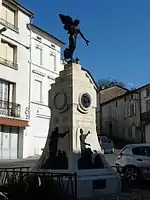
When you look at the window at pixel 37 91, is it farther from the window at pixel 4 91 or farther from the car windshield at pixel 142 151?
the car windshield at pixel 142 151

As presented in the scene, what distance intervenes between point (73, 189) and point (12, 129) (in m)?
20.8

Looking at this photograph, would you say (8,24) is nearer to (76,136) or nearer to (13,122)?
(13,122)

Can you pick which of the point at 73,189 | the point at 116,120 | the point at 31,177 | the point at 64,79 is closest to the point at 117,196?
the point at 73,189

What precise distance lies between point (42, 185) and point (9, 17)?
79.4 ft

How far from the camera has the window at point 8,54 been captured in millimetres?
30484

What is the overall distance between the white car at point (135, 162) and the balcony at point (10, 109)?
16215 millimetres

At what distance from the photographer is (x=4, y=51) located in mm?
30766

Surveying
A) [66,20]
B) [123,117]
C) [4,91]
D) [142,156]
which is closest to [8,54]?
[4,91]

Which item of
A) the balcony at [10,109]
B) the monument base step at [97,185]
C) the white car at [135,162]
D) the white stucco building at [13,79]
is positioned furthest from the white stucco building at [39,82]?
the monument base step at [97,185]

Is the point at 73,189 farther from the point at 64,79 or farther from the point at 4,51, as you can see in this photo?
the point at 4,51

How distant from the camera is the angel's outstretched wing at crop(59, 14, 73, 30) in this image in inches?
511

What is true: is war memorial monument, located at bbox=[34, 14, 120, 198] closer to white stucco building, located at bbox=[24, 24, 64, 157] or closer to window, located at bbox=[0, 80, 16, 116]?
window, located at bbox=[0, 80, 16, 116]

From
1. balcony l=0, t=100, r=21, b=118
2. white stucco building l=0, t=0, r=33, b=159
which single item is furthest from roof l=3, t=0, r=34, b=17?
balcony l=0, t=100, r=21, b=118

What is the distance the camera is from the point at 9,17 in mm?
31594
